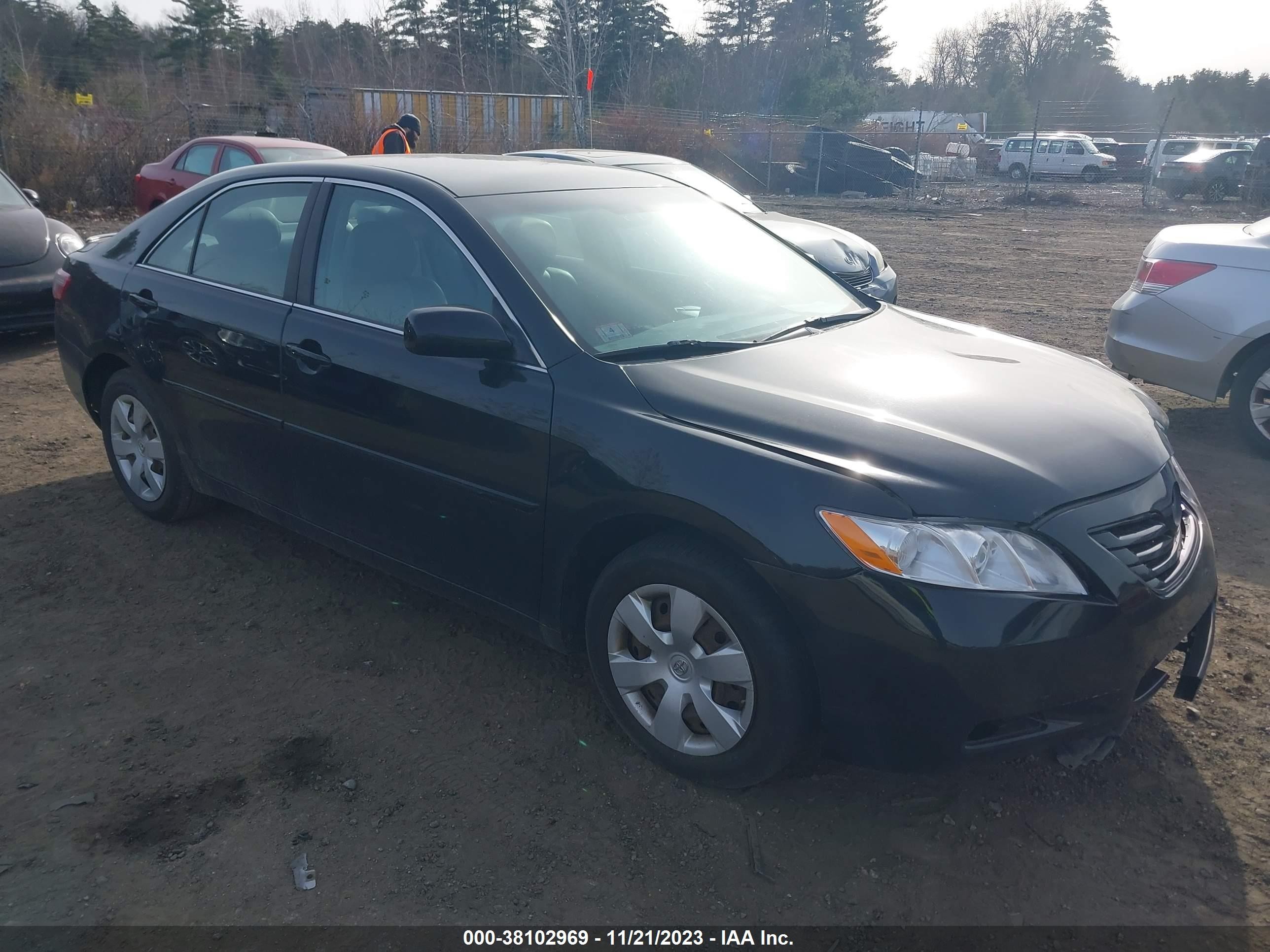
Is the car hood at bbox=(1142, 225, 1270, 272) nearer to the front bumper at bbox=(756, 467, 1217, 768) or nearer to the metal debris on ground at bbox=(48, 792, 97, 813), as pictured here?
the front bumper at bbox=(756, 467, 1217, 768)

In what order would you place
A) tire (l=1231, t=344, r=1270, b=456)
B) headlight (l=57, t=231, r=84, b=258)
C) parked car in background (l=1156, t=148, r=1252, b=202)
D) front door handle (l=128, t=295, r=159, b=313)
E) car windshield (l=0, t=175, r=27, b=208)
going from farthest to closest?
1. parked car in background (l=1156, t=148, r=1252, b=202)
2. car windshield (l=0, t=175, r=27, b=208)
3. headlight (l=57, t=231, r=84, b=258)
4. tire (l=1231, t=344, r=1270, b=456)
5. front door handle (l=128, t=295, r=159, b=313)

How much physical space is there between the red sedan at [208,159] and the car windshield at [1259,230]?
913cm

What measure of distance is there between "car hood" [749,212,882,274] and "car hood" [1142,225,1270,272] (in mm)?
2305

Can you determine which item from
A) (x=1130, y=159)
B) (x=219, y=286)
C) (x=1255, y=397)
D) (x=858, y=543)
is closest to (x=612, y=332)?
(x=858, y=543)

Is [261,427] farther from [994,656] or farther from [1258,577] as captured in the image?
[1258,577]

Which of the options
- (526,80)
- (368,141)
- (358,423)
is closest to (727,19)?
(526,80)

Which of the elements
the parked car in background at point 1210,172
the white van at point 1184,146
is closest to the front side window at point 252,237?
the white van at point 1184,146

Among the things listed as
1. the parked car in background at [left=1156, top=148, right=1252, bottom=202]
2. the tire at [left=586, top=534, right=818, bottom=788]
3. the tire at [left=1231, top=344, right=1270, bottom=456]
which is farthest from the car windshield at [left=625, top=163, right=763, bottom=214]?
the parked car in background at [left=1156, top=148, right=1252, bottom=202]

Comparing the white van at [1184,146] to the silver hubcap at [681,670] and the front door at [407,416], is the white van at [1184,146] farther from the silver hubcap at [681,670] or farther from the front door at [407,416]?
the silver hubcap at [681,670]

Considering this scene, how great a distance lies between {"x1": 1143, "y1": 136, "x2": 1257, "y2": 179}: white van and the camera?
1061 inches

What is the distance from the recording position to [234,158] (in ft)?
38.9

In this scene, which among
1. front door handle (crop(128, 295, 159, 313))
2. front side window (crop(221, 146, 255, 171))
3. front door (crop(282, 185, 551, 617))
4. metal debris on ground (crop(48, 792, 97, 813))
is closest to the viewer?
metal debris on ground (crop(48, 792, 97, 813))

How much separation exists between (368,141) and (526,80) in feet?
107

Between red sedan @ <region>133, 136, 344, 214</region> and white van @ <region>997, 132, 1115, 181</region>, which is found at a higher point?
white van @ <region>997, 132, 1115, 181</region>
